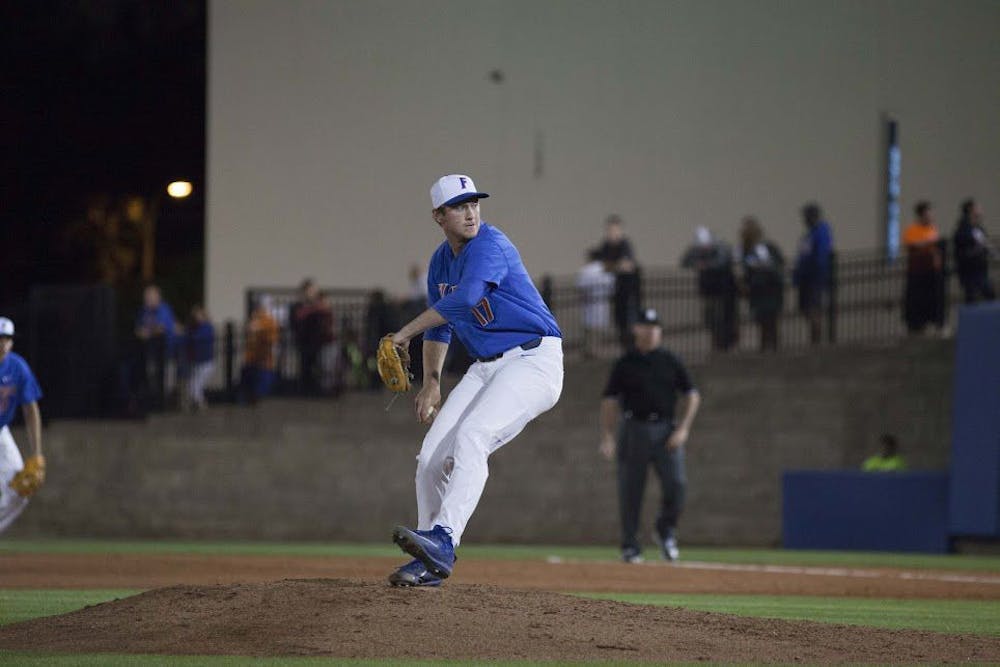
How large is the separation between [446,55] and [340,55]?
1.82 meters

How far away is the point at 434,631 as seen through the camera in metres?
8.41

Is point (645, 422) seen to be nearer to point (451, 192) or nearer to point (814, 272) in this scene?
point (814, 272)

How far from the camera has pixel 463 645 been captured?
8.22m

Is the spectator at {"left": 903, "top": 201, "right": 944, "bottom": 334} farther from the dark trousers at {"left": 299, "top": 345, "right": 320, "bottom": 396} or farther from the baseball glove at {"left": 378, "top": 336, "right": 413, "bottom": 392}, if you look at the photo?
the baseball glove at {"left": 378, "top": 336, "right": 413, "bottom": 392}

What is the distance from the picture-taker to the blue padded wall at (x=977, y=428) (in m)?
19.9

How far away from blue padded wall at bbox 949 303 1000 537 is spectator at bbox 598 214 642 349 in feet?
15.6

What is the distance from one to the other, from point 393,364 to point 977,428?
1240 cm

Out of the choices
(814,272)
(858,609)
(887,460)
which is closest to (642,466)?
(887,460)

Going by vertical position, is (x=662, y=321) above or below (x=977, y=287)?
below

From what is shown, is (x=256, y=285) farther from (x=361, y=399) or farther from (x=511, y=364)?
(x=511, y=364)

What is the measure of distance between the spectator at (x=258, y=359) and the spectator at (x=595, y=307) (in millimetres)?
4522

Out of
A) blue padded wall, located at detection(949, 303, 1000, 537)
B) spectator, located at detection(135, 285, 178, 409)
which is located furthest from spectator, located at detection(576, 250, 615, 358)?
spectator, located at detection(135, 285, 178, 409)

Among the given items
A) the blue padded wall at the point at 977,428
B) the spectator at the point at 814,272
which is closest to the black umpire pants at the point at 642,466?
the blue padded wall at the point at 977,428

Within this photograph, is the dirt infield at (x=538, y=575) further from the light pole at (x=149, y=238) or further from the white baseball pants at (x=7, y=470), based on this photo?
the light pole at (x=149, y=238)
